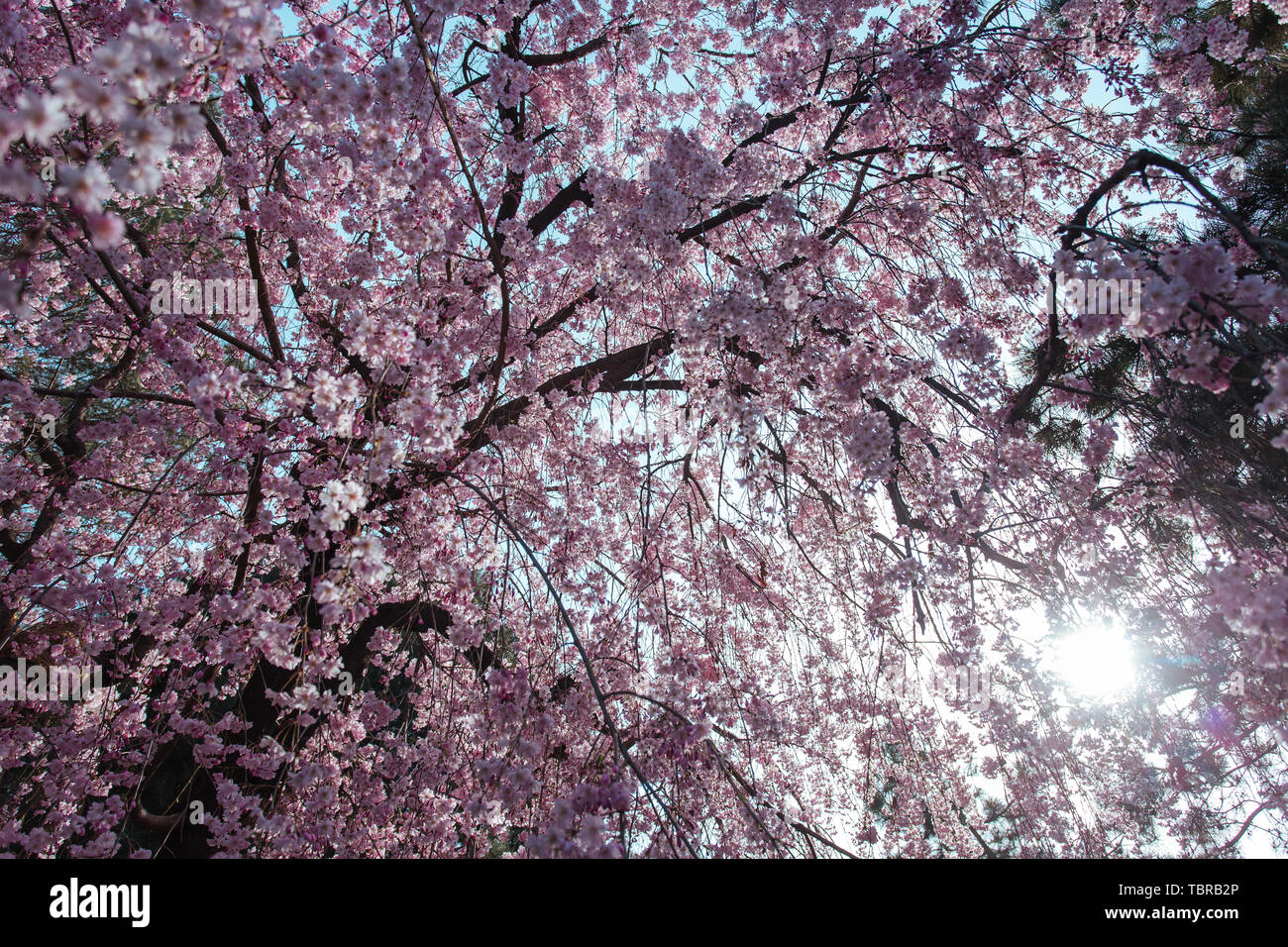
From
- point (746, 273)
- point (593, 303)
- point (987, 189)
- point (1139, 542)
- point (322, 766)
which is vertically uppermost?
point (593, 303)

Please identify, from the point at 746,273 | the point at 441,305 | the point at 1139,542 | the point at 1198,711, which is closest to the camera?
the point at 746,273

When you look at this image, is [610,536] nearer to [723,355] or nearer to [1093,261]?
[723,355]

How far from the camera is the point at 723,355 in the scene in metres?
→ 3.44

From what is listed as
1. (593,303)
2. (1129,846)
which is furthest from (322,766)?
(1129,846)

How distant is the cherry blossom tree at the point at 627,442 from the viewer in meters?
2.81

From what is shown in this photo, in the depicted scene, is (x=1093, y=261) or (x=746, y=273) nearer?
(x=1093, y=261)

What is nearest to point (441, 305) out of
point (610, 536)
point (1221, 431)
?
point (610, 536)

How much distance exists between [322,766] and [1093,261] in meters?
4.05

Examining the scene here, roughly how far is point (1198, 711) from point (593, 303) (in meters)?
5.66

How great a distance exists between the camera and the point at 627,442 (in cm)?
478

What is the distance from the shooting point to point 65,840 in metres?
3.35

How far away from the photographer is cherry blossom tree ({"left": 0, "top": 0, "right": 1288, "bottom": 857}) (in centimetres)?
281
